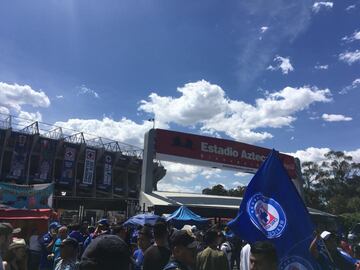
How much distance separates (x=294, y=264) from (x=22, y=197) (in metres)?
10.9

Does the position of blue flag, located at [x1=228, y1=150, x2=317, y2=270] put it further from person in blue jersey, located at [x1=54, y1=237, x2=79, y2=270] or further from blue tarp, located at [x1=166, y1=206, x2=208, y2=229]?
blue tarp, located at [x1=166, y1=206, x2=208, y2=229]

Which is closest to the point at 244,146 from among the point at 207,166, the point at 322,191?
the point at 207,166

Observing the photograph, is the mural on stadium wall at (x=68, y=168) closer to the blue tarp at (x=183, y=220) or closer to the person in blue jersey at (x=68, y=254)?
the blue tarp at (x=183, y=220)

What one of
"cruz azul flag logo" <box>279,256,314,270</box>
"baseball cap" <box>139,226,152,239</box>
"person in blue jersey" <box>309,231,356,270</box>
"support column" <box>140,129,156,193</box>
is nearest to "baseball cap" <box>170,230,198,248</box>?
"cruz azul flag logo" <box>279,256,314,270</box>

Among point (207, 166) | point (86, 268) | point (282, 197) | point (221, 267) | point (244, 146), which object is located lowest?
point (221, 267)

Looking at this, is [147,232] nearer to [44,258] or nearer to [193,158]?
[44,258]

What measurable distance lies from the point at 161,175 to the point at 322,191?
3998 centimetres

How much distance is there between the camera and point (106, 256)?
1.82 metres

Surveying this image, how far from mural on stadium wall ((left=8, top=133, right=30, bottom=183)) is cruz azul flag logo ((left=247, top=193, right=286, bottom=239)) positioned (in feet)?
122

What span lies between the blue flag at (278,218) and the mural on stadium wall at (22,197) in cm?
979

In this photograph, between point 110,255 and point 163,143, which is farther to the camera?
point 163,143

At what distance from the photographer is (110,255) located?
71.6 inches

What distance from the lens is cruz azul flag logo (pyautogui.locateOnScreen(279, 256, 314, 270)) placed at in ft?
14.0

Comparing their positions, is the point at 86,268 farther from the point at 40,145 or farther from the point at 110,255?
the point at 40,145
